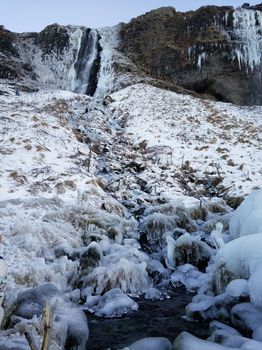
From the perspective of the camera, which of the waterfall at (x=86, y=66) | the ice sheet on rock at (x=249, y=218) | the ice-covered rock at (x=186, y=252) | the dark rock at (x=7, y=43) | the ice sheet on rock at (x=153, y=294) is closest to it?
the ice sheet on rock at (x=153, y=294)

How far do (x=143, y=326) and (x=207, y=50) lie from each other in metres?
33.9

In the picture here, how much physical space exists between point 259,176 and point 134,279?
375 inches

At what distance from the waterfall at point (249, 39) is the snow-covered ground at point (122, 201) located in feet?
35.7

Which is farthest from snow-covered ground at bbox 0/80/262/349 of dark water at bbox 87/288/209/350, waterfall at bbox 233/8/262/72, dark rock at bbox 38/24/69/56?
dark rock at bbox 38/24/69/56

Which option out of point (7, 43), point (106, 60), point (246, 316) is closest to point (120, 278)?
point (246, 316)

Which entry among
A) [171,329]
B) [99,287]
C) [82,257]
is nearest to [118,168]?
[82,257]

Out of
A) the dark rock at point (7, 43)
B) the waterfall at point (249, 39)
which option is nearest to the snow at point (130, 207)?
the waterfall at point (249, 39)

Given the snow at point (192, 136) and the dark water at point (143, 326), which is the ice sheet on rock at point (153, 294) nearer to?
the dark water at point (143, 326)

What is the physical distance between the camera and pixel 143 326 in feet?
21.0

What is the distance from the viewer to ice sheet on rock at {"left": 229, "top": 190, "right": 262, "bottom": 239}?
8.17 m

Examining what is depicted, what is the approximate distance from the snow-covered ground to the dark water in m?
0.27

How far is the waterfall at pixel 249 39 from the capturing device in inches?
1373

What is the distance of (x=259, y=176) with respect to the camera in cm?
1589

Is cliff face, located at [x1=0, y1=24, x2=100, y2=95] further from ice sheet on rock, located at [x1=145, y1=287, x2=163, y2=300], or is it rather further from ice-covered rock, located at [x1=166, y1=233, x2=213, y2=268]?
ice sheet on rock, located at [x1=145, y1=287, x2=163, y2=300]
